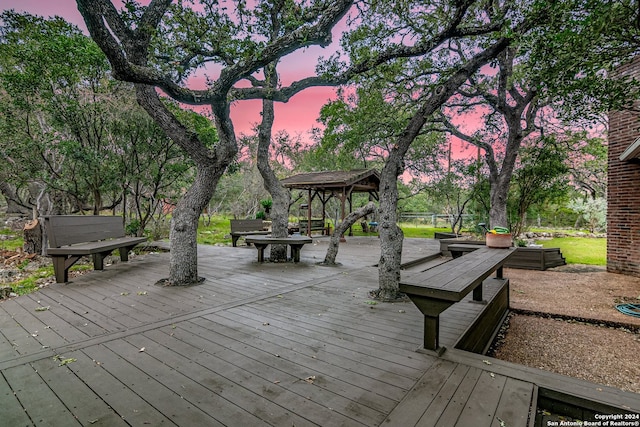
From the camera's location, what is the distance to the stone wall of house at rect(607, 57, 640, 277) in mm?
6449

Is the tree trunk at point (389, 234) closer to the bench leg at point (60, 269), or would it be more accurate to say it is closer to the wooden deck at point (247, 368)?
the wooden deck at point (247, 368)

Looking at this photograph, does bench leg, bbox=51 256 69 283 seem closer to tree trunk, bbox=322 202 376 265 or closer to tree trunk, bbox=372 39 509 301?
tree trunk, bbox=322 202 376 265

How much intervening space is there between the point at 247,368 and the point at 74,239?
496 cm

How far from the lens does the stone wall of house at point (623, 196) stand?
645 cm

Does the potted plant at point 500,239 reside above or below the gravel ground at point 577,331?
above

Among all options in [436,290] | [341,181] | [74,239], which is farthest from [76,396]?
[341,181]

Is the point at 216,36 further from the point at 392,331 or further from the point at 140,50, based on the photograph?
the point at 392,331

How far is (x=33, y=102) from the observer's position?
6.85 meters

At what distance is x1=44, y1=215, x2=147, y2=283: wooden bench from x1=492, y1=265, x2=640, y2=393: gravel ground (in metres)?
6.35

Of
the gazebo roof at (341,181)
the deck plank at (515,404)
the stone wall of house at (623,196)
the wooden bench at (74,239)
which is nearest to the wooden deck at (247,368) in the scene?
the deck plank at (515,404)

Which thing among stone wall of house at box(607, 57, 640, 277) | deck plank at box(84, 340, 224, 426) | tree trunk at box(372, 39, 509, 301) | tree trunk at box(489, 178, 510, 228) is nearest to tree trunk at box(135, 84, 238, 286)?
deck plank at box(84, 340, 224, 426)

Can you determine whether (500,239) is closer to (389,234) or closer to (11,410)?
(389,234)

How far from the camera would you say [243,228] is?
10.3 meters

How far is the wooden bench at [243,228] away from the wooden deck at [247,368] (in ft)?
18.7
